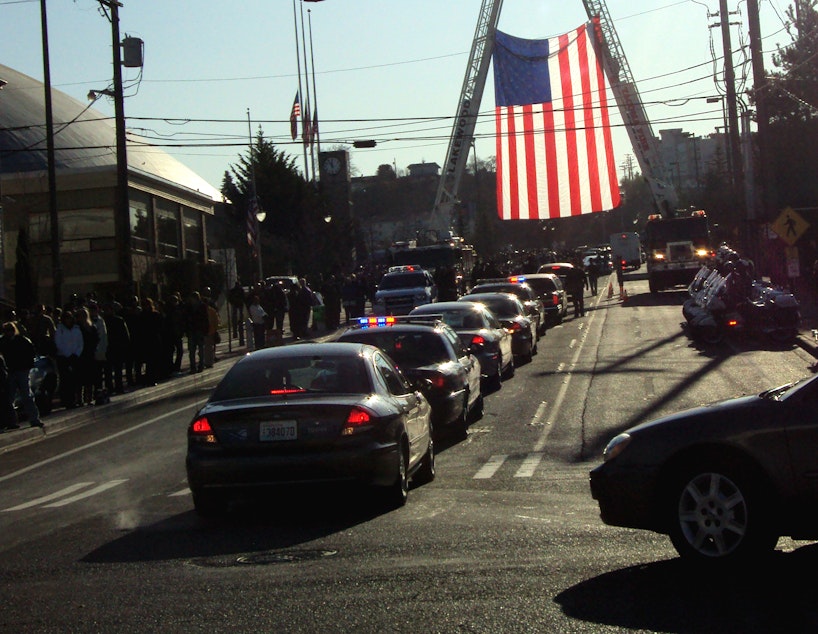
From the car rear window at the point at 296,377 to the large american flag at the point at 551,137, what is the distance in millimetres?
44236

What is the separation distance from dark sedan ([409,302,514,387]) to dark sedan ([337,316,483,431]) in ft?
12.4

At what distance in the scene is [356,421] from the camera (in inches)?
389

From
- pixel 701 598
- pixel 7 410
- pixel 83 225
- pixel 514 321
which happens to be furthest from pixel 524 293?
pixel 701 598

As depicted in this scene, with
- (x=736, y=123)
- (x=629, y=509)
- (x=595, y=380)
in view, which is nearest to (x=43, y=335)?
(x=595, y=380)

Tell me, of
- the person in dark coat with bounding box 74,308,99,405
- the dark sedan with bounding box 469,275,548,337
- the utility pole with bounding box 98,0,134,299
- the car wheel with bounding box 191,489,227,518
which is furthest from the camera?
the dark sedan with bounding box 469,275,548,337

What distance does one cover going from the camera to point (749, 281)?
27516 mm

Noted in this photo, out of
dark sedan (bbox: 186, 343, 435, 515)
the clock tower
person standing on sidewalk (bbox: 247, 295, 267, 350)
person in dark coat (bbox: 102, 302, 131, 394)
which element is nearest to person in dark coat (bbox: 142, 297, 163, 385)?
person in dark coat (bbox: 102, 302, 131, 394)

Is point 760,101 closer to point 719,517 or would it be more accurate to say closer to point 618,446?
point 618,446

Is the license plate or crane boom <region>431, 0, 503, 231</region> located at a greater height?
crane boom <region>431, 0, 503, 231</region>

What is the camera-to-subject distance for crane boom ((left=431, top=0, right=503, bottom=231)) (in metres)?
A: 54.2

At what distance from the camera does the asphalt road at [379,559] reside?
6.56 metres

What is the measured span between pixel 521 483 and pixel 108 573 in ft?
14.8

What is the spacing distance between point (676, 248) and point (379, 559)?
1712 inches

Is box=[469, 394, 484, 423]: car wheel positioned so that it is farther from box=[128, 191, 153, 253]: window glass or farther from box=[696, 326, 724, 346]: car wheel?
box=[128, 191, 153, 253]: window glass
